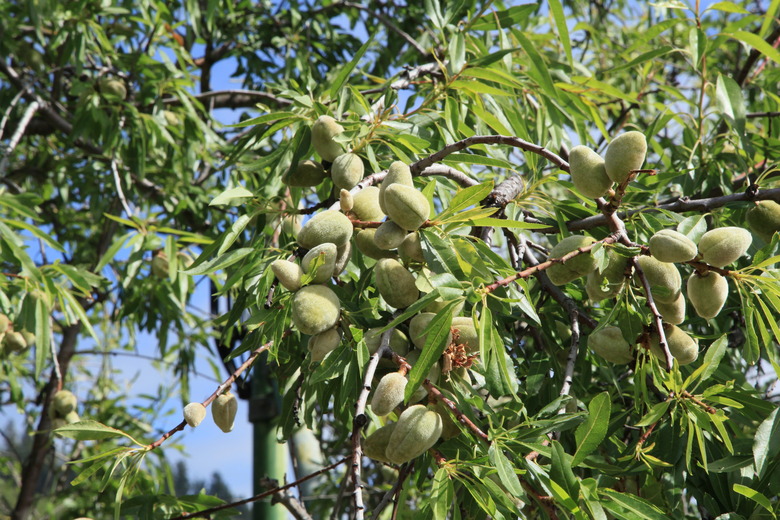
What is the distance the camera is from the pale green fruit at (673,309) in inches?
40.3

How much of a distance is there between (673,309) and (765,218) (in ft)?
0.96

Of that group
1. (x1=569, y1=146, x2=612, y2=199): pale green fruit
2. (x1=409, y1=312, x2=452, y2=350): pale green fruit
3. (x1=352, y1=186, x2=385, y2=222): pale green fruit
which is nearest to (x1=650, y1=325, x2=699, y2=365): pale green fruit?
(x1=569, y1=146, x2=612, y2=199): pale green fruit

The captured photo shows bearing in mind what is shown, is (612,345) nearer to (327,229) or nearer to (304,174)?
(327,229)

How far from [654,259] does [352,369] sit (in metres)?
0.44

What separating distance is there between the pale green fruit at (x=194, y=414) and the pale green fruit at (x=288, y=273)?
23 centimetres

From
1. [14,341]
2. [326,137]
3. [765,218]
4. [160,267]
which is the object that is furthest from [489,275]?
[14,341]

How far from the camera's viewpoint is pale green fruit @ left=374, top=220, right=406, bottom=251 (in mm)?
929

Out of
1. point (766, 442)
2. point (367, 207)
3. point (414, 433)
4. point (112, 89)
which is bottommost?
point (766, 442)

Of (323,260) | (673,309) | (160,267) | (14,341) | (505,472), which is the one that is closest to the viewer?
(505,472)

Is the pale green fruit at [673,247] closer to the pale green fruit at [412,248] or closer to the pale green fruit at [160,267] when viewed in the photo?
→ the pale green fruit at [412,248]

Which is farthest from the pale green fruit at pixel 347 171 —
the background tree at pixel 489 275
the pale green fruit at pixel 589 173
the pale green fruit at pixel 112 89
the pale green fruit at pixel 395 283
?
the pale green fruit at pixel 112 89

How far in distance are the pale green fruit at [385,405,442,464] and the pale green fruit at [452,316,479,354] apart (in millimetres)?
115

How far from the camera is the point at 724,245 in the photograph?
92 centimetres

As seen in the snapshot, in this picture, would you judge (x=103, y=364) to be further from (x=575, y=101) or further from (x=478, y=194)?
(x=478, y=194)
